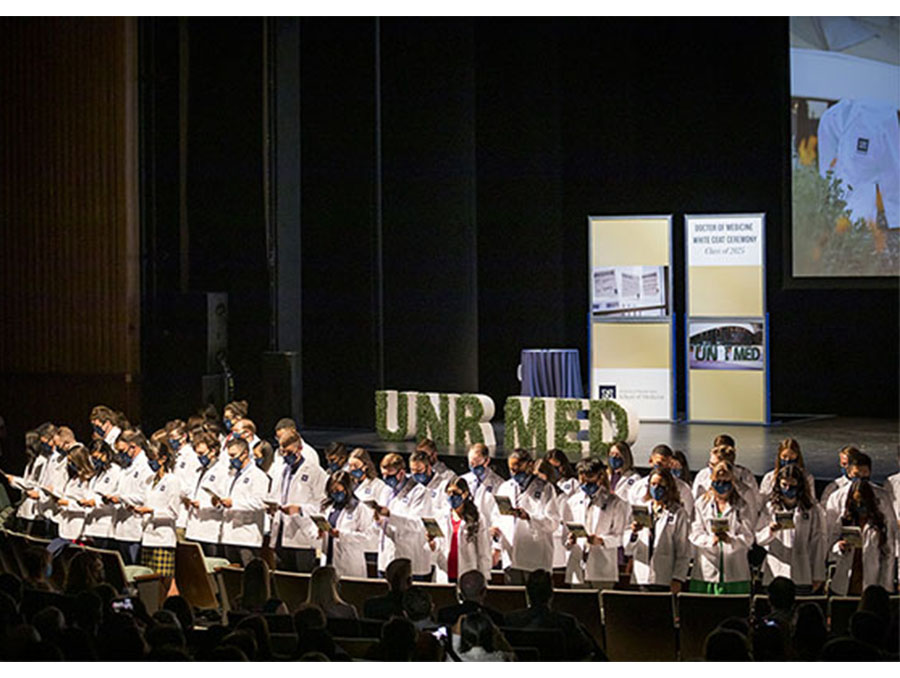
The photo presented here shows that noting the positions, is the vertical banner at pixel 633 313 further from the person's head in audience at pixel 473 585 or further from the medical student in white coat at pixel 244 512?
the person's head in audience at pixel 473 585

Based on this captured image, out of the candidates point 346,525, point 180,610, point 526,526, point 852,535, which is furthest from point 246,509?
point 852,535

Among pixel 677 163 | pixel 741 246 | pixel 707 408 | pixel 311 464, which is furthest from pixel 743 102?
pixel 311 464

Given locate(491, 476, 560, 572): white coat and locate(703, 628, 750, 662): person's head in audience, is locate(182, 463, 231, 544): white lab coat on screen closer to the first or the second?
locate(491, 476, 560, 572): white coat

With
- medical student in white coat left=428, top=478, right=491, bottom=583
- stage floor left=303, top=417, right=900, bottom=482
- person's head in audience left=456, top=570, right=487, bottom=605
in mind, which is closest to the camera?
person's head in audience left=456, top=570, right=487, bottom=605

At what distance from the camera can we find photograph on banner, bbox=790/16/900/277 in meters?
15.9

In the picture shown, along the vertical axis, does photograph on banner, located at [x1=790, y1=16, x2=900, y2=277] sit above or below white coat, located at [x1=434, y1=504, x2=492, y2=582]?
above

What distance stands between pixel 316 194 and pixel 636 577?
874cm

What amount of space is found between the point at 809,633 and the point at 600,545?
307 cm

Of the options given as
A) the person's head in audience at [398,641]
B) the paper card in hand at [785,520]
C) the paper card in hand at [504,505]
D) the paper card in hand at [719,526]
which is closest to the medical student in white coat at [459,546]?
the paper card in hand at [504,505]

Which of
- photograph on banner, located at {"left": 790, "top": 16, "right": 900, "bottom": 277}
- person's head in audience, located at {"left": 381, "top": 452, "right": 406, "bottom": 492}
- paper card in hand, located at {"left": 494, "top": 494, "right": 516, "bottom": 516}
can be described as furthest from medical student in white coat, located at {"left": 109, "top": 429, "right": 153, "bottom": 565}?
photograph on banner, located at {"left": 790, "top": 16, "right": 900, "bottom": 277}

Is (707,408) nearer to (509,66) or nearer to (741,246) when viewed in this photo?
(741,246)

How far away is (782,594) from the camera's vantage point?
319 inches

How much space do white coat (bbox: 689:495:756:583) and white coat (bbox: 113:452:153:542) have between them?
440 cm

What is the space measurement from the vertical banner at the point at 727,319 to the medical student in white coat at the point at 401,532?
21.7 feet
